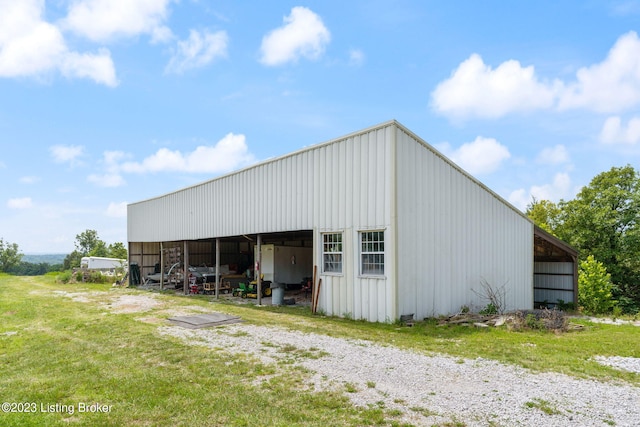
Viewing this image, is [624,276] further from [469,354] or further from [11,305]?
[11,305]

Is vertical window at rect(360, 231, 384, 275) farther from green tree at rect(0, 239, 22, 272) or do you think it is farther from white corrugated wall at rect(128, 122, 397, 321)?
green tree at rect(0, 239, 22, 272)

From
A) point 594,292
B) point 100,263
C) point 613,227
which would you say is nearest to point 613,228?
point 613,227

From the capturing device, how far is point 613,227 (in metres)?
24.6

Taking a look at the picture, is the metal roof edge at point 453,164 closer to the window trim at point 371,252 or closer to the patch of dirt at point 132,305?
the window trim at point 371,252

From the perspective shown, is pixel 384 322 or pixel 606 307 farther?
pixel 606 307

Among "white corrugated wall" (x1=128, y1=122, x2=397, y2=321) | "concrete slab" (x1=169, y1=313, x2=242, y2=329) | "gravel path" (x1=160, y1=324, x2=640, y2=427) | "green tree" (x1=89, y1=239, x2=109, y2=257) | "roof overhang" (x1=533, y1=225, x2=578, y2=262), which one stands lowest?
"green tree" (x1=89, y1=239, x2=109, y2=257)

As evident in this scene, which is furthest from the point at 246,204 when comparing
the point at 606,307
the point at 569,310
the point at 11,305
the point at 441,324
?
the point at 606,307

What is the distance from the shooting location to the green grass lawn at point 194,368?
502 centimetres

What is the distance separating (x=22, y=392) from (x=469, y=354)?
7175 mm

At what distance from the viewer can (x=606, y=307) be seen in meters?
18.1

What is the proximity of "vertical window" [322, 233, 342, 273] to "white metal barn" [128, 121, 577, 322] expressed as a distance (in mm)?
30

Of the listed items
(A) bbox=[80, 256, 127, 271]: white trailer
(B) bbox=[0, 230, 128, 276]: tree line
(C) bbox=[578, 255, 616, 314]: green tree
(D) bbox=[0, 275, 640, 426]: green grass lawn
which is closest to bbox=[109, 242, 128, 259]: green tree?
(B) bbox=[0, 230, 128, 276]: tree line

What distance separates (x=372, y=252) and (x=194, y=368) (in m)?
6.11

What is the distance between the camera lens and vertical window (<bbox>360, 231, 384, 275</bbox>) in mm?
11539
